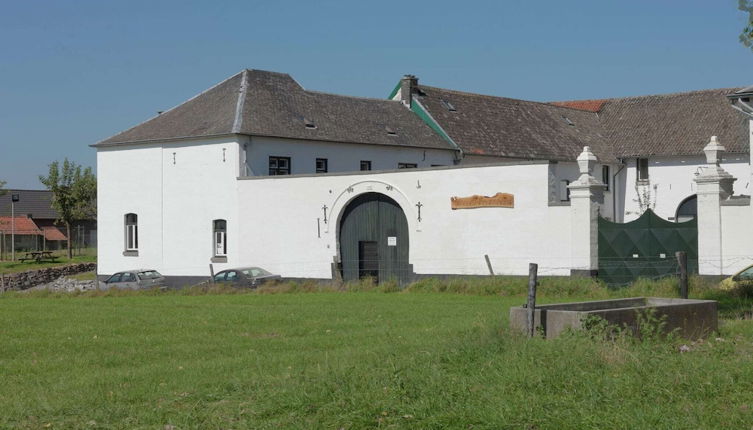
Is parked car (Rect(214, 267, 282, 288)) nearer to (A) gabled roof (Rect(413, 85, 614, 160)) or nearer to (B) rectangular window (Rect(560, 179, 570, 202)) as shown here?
(A) gabled roof (Rect(413, 85, 614, 160))

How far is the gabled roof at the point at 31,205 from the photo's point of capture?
82188 mm

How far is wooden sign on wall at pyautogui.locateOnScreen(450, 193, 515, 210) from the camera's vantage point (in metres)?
31.9

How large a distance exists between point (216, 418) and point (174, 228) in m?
32.5

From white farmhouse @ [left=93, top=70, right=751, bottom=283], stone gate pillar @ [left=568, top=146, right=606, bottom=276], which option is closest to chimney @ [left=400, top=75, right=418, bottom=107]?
white farmhouse @ [left=93, top=70, right=751, bottom=283]

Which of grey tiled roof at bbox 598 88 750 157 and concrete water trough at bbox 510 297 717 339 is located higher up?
grey tiled roof at bbox 598 88 750 157

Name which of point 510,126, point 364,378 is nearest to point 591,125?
point 510,126

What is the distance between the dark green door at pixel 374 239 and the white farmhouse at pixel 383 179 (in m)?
0.06

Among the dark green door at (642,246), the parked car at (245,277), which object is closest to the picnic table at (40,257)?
the parked car at (245,277)

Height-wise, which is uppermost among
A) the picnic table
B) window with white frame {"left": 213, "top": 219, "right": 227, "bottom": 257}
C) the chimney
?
the chimney

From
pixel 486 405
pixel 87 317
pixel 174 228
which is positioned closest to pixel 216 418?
pixel 486 405

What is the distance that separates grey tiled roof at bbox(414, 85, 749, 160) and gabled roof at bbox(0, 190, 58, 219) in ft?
145

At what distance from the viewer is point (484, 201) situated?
→ 107ft

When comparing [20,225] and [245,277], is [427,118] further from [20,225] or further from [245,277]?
→ [20,225]

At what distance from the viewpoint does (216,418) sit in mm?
9078
